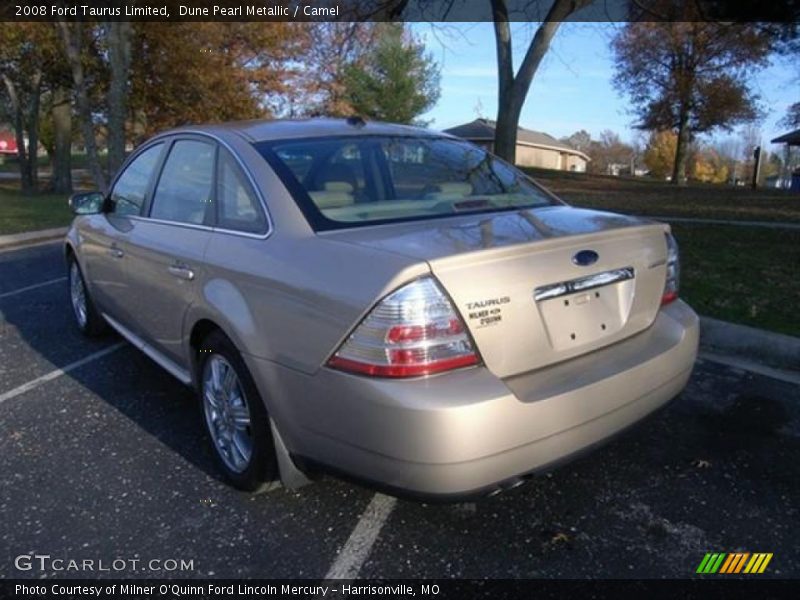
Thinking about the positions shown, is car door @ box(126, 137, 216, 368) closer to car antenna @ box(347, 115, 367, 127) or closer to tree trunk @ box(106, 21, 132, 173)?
car antenna @ box(347, 115, 367, 127)

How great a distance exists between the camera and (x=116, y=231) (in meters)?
4.20

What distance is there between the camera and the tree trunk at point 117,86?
16.2m

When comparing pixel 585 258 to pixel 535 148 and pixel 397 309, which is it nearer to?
pixel 397 309

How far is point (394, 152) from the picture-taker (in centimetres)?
347

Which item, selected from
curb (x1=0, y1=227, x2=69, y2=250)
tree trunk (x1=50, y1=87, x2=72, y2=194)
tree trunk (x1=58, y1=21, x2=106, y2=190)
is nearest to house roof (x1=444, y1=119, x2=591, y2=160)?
tree trunk (x1=50, y1=87, x2=72, y2=194)

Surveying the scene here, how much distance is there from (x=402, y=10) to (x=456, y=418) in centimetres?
1246

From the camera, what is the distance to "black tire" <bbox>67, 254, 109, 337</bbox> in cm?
511

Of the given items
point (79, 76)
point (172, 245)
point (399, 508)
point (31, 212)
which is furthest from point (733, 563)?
point (79, 76)

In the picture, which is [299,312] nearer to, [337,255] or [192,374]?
[337,255]

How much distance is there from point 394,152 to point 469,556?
1974 mm

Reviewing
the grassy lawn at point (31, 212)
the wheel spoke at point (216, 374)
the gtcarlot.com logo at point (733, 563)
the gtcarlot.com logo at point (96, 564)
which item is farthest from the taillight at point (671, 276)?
the grassy lawn at point (31, 212)

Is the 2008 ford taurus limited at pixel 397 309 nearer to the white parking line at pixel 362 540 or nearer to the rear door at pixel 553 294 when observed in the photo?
the rear door at pixel 553 294

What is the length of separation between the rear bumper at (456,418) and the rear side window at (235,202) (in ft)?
2.22

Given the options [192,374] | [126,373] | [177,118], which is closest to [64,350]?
[126,373]
